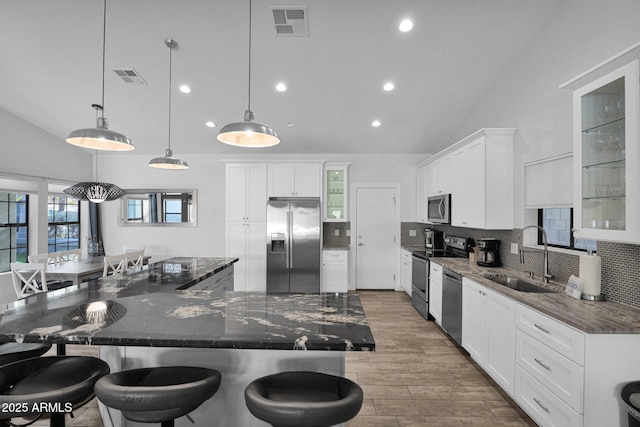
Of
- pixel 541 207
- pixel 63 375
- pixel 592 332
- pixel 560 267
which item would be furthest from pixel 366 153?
pixel 63 375

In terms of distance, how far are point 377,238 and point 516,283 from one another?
289 centimetres

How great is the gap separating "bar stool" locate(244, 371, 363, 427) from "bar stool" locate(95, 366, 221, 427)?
0.20m

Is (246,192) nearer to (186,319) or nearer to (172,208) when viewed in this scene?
(172,208)

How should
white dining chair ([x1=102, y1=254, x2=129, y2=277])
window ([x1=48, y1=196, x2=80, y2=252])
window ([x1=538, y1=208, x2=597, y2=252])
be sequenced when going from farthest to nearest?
window ([x1=48, y1=196, x2=80, y2=252]) → white dining chair ([x1=102, y1=254, x2=129, y2=277]) → window ([x1=538, y1=208, x2=597, y2=252])

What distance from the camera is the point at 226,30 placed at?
9.81 feet

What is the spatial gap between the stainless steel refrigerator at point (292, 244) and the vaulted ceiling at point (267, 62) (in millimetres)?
1336

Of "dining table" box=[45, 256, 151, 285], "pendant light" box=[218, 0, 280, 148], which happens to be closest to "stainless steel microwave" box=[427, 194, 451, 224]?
"pendant light" box=[218, 0, 280, 148]

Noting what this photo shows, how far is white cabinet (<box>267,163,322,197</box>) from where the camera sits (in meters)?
5.08

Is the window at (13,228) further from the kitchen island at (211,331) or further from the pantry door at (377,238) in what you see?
the pantry door at (377,238)

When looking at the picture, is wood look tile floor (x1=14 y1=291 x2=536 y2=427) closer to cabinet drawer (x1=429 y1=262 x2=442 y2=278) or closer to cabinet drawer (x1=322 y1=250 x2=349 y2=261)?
cabinet drawer (x1=429 y1=262 x2=442 y2=278)

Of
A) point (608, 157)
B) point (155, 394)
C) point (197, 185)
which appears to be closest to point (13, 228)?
point (197, 185)

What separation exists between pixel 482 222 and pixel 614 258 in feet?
4.06

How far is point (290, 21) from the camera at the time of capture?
9.23 ft

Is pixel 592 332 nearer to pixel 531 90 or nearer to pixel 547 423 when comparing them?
pixel 547 423
